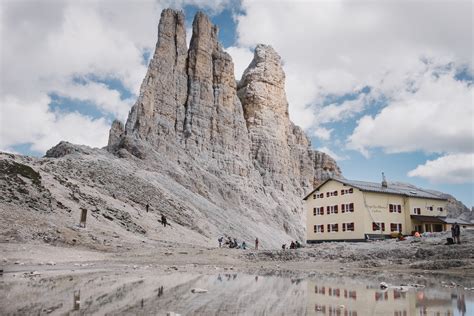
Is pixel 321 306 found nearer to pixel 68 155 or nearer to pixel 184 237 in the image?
pixel 184 237

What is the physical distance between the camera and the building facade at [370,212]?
145 ft

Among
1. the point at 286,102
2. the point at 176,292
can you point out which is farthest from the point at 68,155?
the point at 286,102

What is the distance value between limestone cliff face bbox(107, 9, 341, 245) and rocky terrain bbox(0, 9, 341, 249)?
1.13ft

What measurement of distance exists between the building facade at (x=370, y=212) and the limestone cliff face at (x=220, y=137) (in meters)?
20.2

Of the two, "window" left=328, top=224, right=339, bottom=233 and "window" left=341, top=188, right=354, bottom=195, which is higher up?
"window" left=341, top=188, right=354, bottom=195

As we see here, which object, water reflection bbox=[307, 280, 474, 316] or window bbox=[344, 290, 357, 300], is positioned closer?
water reflection bbox=[307, 280, 474, 316]

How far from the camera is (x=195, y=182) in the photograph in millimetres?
82312

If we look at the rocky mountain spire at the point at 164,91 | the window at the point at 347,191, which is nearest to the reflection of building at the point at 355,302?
the window at the point at 347,191

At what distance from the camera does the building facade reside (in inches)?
1746

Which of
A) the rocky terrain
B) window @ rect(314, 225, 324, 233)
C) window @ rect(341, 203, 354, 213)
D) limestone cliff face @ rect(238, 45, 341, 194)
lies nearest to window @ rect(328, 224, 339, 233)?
window @ rect(314, 225, 324, 233)

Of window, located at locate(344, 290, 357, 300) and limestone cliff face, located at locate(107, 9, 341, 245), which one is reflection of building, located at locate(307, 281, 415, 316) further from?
limestone cliff face, located at locate(107, 9, 341, 245)

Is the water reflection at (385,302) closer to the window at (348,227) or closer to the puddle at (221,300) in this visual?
Result: the puddle at (221,300)

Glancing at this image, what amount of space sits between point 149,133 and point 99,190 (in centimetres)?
3974

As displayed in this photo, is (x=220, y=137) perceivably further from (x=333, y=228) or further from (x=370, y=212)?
(x=370, y=212)
